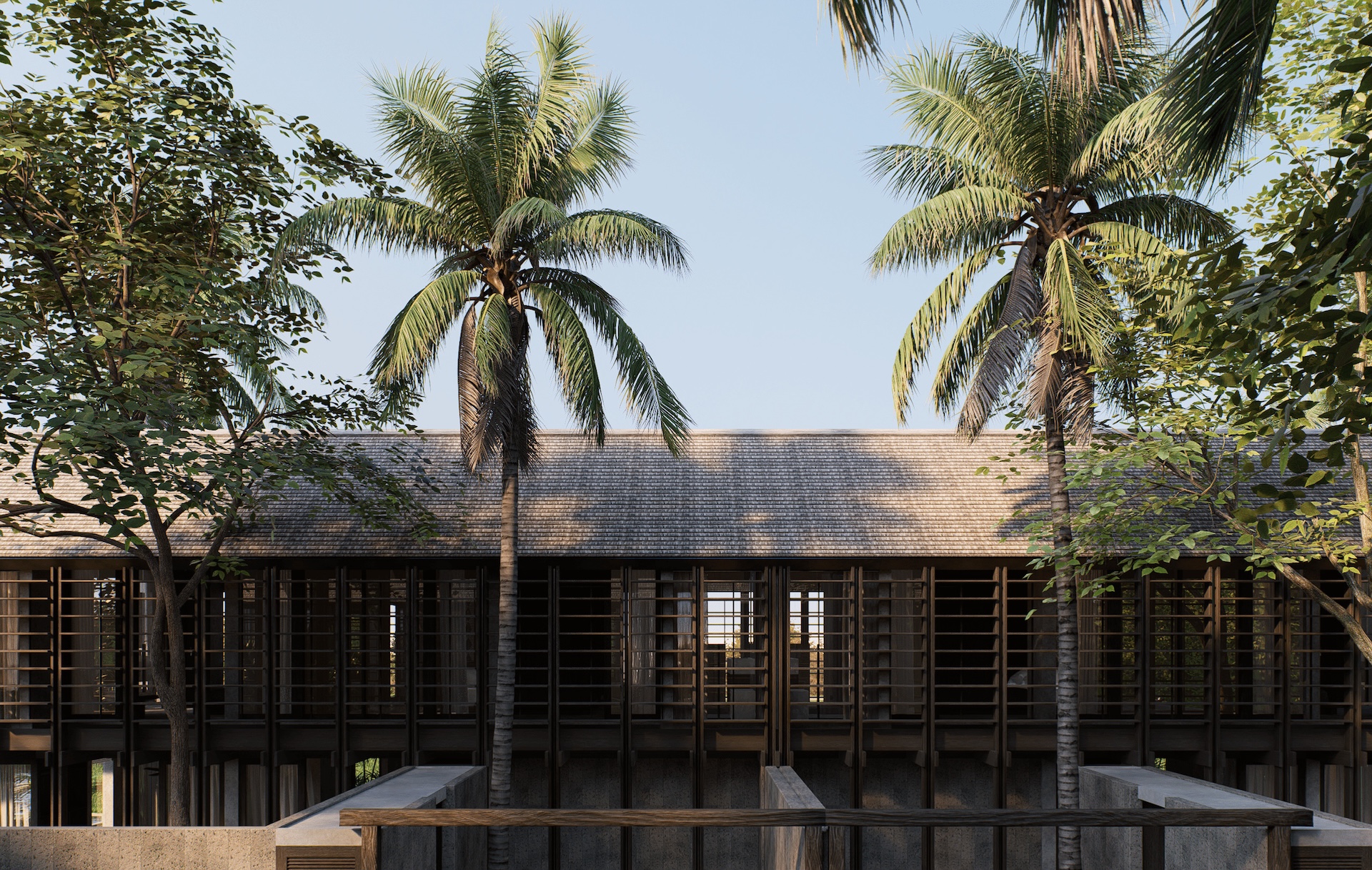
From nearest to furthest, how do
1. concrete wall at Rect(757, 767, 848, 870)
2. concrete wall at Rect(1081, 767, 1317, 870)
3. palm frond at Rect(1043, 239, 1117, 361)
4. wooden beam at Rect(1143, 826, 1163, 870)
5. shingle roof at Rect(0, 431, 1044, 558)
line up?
1. concrete wall at Rect(1081, 767, 1317, 870)
2. concrete wall at Rect(757, 767, 848, 870)
3. wooden beam at Rect(1143, 826, 1163, 870)
4. palm frond at Rect(1043, 239, 1117, 361)
5. shingle roof at Rect(0, 431, 1044, 558)

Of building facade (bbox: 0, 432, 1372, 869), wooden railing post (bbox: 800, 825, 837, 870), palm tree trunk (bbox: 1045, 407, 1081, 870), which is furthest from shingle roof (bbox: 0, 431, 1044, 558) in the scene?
wooden railing post (bbox: 800, 825, 837, 870)

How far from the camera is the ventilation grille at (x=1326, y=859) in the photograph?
800cm

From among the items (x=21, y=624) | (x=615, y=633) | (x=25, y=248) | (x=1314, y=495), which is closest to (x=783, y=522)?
(x=615, y=633)

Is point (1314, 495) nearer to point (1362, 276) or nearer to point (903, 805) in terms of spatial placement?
point (1362, 276)

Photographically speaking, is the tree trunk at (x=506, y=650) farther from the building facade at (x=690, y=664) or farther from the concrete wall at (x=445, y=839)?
the building facade at (x=690, y=664)

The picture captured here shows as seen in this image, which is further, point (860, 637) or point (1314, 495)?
point (1314, 495)

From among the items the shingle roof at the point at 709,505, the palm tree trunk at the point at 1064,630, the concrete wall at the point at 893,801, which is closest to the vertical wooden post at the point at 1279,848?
the palm tree trunk at the point at 1064,630

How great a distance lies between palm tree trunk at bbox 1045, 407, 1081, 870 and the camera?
12508 millimetres

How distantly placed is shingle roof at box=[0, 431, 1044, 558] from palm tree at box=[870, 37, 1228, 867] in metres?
2.68

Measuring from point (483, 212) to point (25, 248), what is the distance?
5.87 m

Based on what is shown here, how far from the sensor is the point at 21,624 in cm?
1559

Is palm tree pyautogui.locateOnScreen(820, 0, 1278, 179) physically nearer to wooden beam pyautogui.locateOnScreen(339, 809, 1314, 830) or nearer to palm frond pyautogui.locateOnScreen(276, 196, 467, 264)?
wooden beam pyautogui.locateOnScreen(339, 809, 1314, 830)

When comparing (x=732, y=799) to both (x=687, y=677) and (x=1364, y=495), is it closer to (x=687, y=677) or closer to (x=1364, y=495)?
(x=687, y=677)

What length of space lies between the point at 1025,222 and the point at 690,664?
30.8ft
